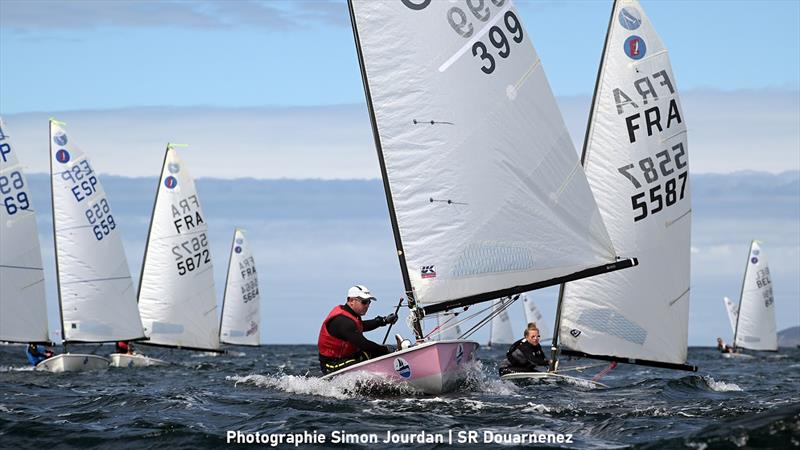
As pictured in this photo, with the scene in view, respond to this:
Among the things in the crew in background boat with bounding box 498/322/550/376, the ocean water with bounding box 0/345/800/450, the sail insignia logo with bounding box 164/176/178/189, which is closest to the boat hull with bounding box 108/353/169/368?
the sail insignia logo with bounding box 164/176/178/189

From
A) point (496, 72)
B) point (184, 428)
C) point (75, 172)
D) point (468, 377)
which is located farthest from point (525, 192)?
point (75, 172)

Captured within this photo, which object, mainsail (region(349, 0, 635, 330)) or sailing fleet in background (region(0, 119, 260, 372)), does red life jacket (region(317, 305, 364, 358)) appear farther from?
sailing fleet in background (region(0, 119, 260, 372))

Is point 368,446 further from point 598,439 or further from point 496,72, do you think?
point 496,72

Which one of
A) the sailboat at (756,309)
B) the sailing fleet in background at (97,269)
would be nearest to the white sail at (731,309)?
the sailboat at (756,309)

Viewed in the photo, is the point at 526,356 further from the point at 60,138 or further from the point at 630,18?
the point at 60,138

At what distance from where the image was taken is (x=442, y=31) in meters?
14.9

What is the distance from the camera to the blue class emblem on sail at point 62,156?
28438mm

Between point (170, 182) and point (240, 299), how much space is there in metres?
17.3

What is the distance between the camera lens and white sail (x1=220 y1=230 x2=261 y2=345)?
160 ft

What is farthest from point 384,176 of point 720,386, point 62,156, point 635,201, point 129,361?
point 129,361

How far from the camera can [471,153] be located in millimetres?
15023

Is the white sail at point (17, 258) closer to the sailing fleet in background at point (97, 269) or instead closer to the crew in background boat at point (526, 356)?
the sailing fleet in background at point (97, 269)

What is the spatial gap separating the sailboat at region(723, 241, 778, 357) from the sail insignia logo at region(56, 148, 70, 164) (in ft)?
115

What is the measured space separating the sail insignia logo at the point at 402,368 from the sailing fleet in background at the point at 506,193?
18 millimetres
